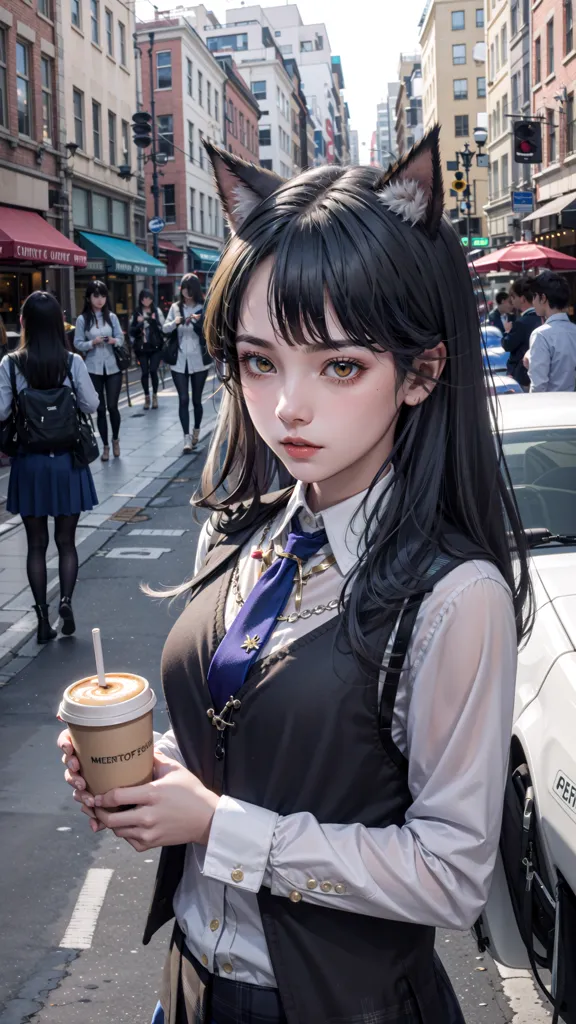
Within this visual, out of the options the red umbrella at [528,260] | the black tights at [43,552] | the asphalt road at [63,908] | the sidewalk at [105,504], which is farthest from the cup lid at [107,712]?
the red umbrella at [528,260]

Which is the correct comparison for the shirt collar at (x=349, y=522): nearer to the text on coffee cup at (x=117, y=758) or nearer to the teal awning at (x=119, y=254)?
the text on coffee cup at (x=117, y=758)

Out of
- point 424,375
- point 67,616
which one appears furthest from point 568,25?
point 424,375

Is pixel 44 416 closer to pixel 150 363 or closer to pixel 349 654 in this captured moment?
pixel 349 654

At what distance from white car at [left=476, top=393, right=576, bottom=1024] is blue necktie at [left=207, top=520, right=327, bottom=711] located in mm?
867

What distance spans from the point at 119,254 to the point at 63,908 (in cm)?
2963

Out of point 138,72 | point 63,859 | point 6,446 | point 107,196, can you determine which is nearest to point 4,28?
point 107,196

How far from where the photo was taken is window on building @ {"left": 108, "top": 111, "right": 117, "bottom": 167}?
108 feet

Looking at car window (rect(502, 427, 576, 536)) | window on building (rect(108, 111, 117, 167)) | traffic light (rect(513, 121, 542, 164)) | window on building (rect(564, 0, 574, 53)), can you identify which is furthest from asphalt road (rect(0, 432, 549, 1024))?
window on building (rect(108, 111, 117, 167))

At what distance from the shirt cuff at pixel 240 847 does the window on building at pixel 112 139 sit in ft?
111

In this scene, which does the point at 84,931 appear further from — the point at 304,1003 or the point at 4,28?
the point at 4,28

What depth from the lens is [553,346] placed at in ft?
28.6

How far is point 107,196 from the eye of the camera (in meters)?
32.5

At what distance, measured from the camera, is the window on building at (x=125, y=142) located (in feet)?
111

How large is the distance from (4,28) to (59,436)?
20.7m
